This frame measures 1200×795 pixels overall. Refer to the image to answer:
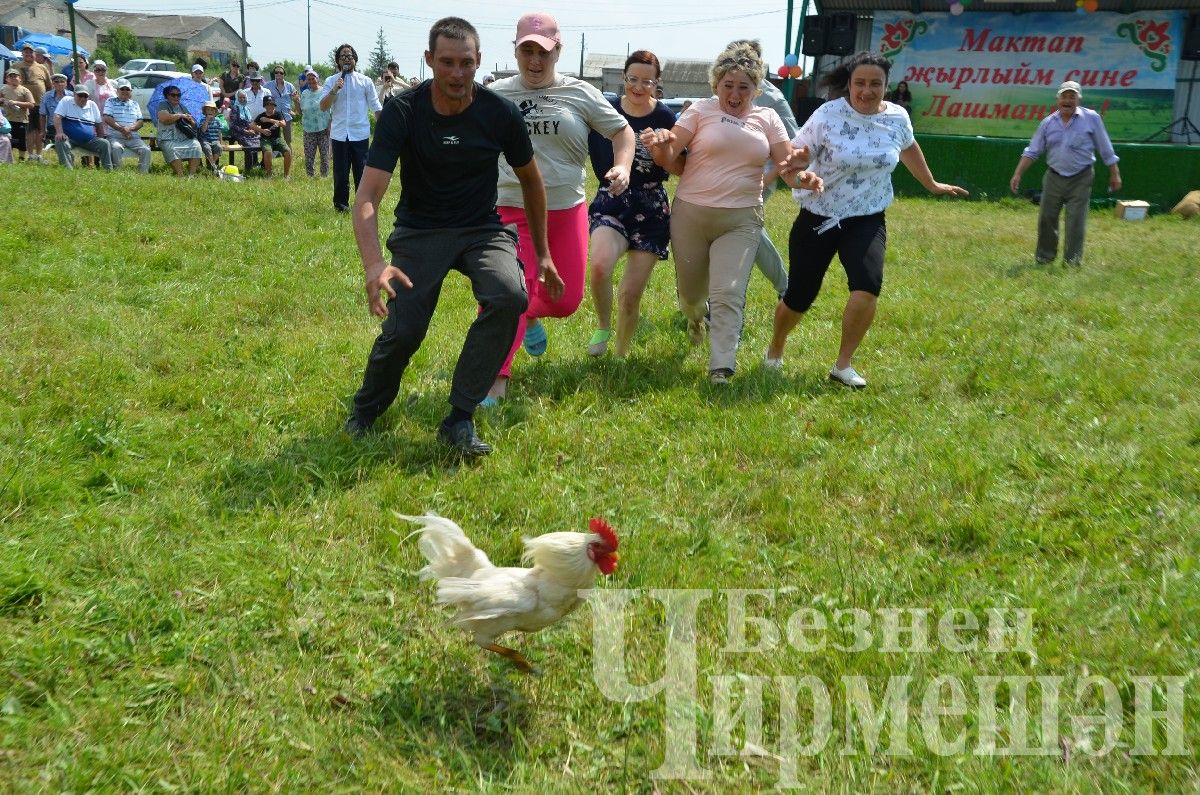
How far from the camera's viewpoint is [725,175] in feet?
20.0

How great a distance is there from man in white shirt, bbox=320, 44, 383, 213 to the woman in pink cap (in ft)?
24.9

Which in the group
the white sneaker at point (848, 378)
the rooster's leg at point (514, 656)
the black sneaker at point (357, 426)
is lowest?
→ the rooster's leg at point (514, 656)

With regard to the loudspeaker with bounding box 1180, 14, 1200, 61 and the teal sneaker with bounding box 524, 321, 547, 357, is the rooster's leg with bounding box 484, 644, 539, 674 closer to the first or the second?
the teal sneaker with bounding box 524, 321, 547, 357

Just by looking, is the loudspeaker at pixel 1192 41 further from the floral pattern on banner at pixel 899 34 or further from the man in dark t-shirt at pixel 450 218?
the man in dark t-shirt at pixel 450 218

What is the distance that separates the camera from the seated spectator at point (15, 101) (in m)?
17.4

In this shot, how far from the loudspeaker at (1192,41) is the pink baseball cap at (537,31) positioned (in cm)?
2675

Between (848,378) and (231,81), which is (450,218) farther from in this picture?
(231,81)

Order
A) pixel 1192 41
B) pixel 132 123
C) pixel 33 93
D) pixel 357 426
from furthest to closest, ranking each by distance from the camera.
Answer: pixel 1192 41, pixel 33 93, pixel 132 123, pixel 357 426

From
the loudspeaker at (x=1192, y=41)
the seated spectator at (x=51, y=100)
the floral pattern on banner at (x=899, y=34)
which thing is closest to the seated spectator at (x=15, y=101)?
the seated spectator at (x=51, y=100)

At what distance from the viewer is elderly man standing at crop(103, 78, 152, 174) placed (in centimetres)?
1681

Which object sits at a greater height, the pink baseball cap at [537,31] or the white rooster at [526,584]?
the pink baseball cap at [537,31]

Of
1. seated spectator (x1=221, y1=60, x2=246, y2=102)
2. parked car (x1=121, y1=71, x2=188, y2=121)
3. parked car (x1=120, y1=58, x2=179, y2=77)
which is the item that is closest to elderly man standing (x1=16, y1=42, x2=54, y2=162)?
seated spectator (x1=221, y1=60, x2=246, y2=102)

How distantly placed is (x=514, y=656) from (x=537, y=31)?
3.71m

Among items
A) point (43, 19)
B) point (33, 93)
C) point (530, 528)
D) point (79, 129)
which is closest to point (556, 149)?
point (530, 528)
